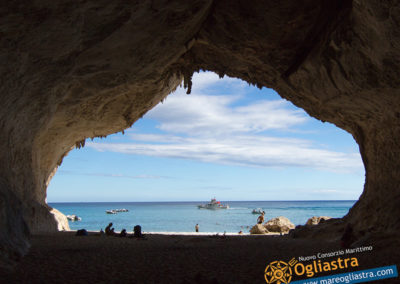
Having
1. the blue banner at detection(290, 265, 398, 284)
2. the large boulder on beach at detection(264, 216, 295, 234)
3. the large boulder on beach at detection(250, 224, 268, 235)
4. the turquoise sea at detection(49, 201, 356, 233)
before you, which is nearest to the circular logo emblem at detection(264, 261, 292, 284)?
the blue banner at detection(290, 265, 398, 284)

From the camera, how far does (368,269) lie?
18.3 feet

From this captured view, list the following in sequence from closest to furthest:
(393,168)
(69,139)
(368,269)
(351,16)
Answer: (368,269)
(351,16)
(393,168)
(69,139)

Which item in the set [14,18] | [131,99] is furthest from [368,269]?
[131,99]

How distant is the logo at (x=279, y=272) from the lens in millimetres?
5187

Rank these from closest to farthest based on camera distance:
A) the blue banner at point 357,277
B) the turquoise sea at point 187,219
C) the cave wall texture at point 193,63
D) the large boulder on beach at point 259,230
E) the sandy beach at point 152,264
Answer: the blue banner at point 357,277 → the sandy beach at point 152,264 → the cave wall texture at point 193,63 → the large boulder on beach at point 259,230 → the turquoise sea at point 187,219

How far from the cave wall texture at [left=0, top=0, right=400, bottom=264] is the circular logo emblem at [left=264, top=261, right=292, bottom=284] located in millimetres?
4617

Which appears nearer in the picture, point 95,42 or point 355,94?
point 95,42

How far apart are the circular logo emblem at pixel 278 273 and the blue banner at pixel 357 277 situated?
0.28 metres

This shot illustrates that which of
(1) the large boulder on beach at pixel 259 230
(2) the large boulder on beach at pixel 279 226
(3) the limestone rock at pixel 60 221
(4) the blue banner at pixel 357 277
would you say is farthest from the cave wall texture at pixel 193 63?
(2) the large boulder on beach at pixel 279 226

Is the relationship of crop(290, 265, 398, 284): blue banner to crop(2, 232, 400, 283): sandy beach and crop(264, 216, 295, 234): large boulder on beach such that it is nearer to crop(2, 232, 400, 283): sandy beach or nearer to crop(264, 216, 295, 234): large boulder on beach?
crop(2, 232, 400, 283): sandy beach

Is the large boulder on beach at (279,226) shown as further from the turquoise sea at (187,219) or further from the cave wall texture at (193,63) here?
the turquoise sea at (187,219)

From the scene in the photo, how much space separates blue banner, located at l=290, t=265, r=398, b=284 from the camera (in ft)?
16.6

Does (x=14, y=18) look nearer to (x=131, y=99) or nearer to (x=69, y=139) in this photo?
(x=131, y=99)

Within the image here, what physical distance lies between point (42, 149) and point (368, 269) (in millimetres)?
15183
